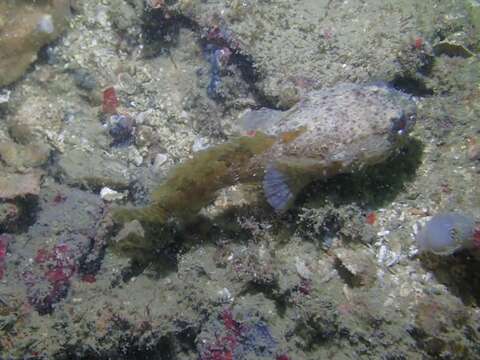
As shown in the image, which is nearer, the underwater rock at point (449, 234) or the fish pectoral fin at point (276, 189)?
the underwater rock at point (449, 234)

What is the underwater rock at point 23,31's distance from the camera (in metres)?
5.86

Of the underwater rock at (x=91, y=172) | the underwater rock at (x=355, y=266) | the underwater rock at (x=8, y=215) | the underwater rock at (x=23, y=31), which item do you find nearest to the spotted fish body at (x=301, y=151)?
the underwater rock at (x=355, y=266)

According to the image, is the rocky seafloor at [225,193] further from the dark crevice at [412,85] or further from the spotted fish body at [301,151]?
the spotted fish body at [301,151]

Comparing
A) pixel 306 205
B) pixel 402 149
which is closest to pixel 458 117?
pixel 402 149

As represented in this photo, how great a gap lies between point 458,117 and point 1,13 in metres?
6.63

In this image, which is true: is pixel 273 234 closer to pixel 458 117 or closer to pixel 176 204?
pixel 176 204

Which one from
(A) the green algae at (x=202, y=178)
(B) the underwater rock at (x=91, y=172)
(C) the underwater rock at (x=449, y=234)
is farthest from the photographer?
(B) the underwater rock at (x=91, y=172)

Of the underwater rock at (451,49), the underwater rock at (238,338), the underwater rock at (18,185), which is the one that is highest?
the underwater rock at (451,49)

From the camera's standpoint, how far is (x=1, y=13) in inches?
231

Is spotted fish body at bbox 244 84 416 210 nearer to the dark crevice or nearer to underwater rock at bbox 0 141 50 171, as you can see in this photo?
the dark crevice

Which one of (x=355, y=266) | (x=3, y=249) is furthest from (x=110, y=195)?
(x=355, y=266)

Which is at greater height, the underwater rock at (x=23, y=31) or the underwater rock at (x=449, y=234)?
the underwater rock at (x=23, y=31)

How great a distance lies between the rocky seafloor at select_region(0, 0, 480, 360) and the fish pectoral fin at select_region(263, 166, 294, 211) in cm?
28

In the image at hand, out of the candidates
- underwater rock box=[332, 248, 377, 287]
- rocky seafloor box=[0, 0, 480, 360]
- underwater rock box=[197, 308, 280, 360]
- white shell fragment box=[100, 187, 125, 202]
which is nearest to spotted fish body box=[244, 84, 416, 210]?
rocky seafloor box=[0, 0, 480, 360]
